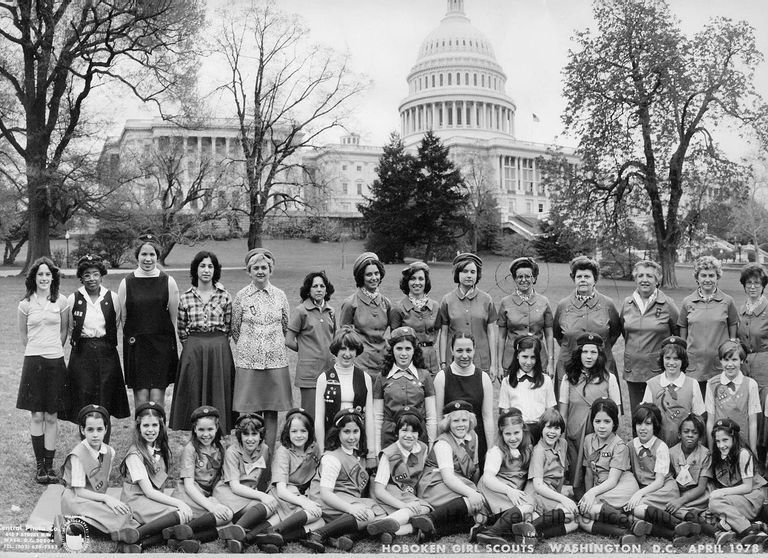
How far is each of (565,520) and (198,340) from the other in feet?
10.5

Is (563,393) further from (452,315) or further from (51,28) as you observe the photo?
(51,28)

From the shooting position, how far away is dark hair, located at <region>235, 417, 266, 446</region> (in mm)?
5645

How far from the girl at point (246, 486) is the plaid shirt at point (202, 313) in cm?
95

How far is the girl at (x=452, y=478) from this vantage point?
5.28 m

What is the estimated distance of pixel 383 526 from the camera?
198 inches

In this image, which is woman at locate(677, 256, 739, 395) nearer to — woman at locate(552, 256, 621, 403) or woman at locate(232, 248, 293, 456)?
woman at locate(552, 256, 621, 403)

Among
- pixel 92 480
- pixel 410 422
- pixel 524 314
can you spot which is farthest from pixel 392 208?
pixel 92 480

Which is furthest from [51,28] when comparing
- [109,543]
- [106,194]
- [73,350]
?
[109,543]

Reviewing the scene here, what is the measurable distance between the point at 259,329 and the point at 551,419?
2481mm

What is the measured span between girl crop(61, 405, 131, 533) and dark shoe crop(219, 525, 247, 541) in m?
0.72

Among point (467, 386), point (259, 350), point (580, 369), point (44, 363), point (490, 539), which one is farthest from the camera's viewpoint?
point (259, 350)

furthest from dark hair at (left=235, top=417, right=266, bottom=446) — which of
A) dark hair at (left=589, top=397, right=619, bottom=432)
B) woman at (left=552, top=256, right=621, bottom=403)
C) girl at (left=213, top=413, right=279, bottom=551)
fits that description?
woman at (left=552, top=256, right=621, bottom=403)

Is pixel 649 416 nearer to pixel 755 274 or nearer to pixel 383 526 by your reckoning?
pixel 755 274

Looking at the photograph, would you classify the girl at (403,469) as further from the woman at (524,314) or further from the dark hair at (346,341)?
the woman at (524,314)
